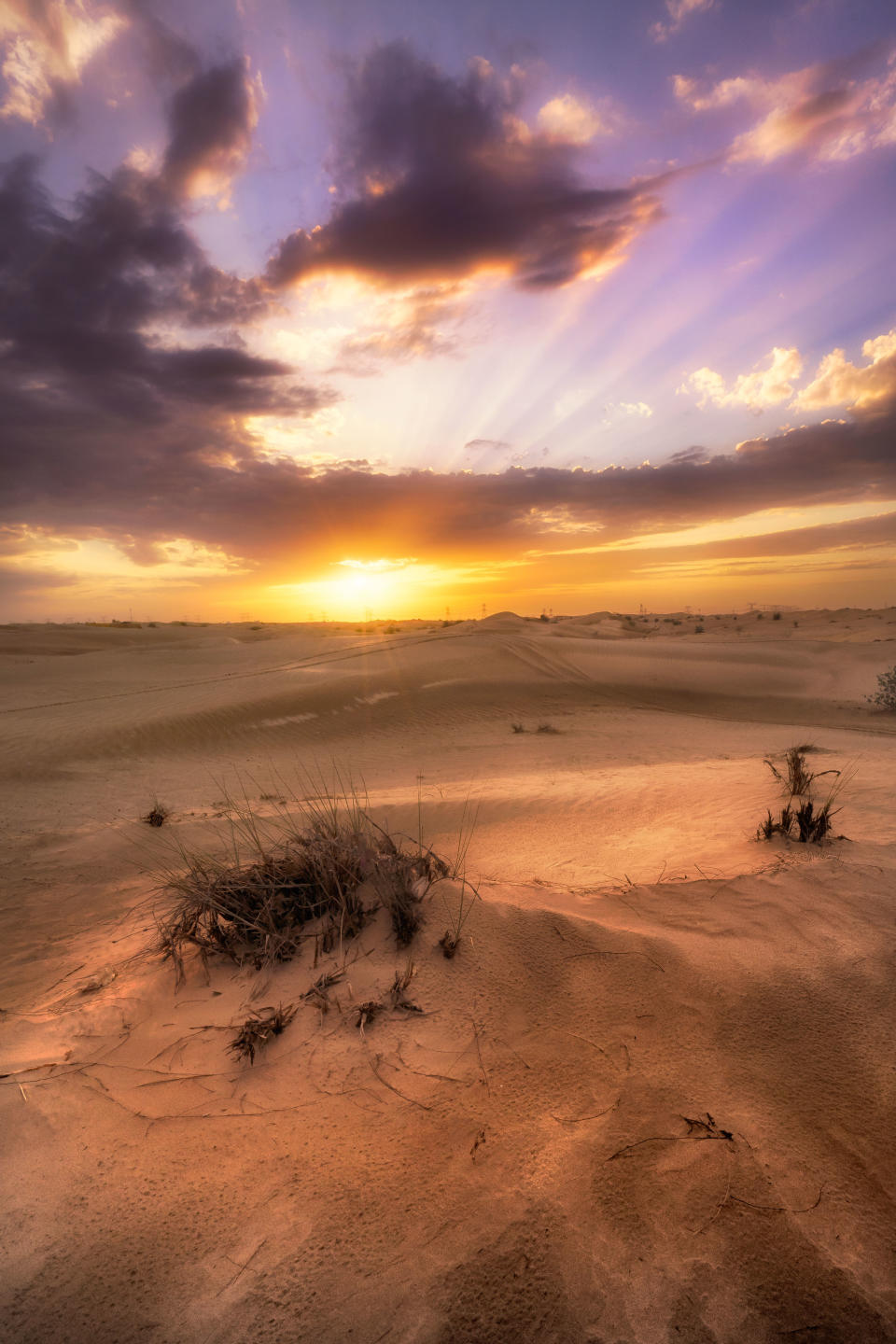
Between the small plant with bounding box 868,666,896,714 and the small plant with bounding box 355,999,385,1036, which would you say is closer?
the small plant with bounding box 355,999,385,1036

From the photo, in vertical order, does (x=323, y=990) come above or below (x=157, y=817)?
above

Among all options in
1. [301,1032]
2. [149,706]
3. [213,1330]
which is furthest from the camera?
[149,706]

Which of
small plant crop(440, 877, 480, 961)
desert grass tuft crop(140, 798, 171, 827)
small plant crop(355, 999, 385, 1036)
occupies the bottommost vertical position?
desert grass tuft crop(140, 798, 171, 827)

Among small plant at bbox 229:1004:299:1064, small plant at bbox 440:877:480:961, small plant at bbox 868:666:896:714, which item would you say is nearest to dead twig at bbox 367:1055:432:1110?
small plant at bbox 229:1004:299:1064

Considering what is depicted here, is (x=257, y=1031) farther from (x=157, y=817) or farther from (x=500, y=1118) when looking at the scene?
(x=157, y=817)

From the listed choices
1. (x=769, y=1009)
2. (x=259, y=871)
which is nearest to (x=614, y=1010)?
(x=769, y=1009)

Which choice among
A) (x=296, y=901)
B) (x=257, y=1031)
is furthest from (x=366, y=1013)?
(x=296, y=901)

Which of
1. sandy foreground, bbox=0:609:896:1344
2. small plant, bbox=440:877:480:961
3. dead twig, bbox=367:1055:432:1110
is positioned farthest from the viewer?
small plant, bbox=440:877:480:961

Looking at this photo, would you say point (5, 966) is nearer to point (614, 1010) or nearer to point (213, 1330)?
point (213, 1330)

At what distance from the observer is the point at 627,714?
547 inches

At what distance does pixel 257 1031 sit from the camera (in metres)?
2.36

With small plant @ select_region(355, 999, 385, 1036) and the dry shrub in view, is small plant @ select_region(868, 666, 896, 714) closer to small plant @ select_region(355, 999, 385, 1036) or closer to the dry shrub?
the dry shrub

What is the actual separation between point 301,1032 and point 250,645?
26.8 m

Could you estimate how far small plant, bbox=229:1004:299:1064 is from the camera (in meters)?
2.31
